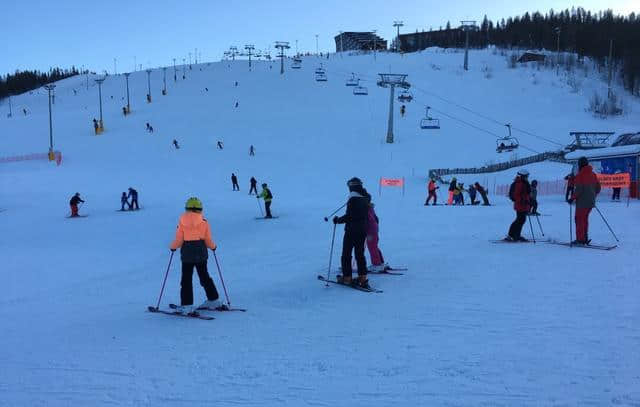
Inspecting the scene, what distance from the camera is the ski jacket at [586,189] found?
9133 millimetres

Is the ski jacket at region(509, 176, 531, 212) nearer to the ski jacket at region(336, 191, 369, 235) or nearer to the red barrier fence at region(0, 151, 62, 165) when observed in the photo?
the ski jacket at region(336, 191, 369, 235)

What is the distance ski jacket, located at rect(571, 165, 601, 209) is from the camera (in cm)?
913

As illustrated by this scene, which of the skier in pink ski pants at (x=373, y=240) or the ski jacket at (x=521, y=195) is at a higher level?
the ski jacket at (x=521, y=195)

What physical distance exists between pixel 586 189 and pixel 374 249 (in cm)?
394

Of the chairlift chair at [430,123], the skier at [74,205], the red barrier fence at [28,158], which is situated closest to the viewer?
the skier at [74,205]

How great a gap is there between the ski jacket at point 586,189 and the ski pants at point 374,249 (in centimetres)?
365

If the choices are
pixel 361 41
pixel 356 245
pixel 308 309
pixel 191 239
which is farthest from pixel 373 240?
pixel 361 41

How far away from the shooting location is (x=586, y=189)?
916cm

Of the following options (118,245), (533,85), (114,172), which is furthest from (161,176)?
(533,85)

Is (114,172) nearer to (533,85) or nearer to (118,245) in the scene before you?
(118,245)

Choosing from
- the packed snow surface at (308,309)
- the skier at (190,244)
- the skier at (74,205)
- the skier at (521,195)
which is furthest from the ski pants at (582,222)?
the skier at (74,205)

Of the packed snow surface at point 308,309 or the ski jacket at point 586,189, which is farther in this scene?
the ski jacket at point 586,189

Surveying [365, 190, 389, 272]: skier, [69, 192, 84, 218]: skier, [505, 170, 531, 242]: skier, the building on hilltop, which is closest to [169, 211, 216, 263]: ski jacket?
[365, 190, 389, 272]: skier

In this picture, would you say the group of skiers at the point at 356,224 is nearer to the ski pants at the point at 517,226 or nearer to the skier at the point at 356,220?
the skier at the point at 356,220
